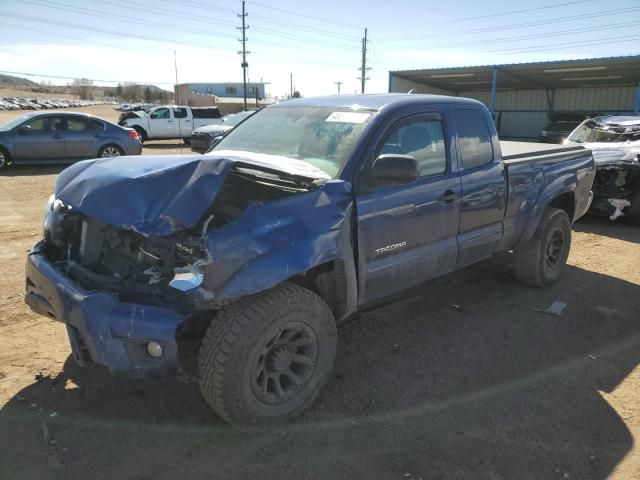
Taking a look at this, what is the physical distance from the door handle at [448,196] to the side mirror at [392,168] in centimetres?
62

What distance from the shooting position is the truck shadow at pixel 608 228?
7870 mm

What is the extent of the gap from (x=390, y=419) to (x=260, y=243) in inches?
Result: 54.4

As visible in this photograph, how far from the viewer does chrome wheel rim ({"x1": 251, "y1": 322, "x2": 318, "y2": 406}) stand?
2787mm

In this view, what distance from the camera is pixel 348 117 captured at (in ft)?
11.7

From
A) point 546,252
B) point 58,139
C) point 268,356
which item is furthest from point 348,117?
point 58,139

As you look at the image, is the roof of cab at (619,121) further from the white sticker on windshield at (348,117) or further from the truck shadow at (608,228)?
the white sticker on windshield at (348,117)

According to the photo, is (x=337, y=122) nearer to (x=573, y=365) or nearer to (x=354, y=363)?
(x=354, y=363)

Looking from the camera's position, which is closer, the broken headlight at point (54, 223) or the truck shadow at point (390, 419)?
the truck shadow at point (390, 419)

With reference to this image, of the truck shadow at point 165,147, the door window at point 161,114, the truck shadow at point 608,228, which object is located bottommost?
the truck shadow at point 608,228

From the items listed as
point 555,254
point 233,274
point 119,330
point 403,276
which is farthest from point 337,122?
point 555,254

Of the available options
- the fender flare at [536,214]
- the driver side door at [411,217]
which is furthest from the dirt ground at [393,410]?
the fender flare at [536,214]

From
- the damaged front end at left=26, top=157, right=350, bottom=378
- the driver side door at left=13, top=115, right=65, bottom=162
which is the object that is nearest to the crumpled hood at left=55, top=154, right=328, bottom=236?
the damaged front end at left=26, top=157, right=350, bottom=378

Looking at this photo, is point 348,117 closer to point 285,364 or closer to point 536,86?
point 285,364

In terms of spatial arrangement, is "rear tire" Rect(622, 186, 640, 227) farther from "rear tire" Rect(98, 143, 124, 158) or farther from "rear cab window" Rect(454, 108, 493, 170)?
"rear tire" Rect(98, 143, 124, 158)
